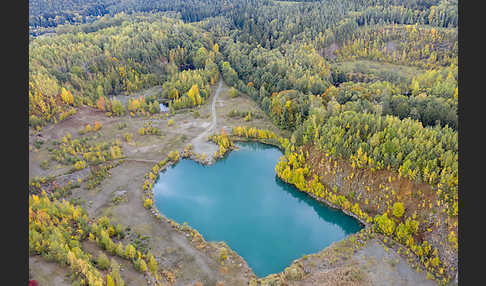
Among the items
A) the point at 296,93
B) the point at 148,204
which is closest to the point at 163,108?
the point at 296,93

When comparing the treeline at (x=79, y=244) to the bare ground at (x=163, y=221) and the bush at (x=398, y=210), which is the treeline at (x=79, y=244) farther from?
the bush at (x=398, y=210)

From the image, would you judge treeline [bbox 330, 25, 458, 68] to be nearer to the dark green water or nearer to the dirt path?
the dirt path

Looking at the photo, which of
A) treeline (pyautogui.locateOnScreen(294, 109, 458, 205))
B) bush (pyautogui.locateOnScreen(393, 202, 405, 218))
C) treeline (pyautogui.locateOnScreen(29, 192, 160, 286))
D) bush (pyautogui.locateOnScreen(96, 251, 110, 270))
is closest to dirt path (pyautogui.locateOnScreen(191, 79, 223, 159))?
treeline (pyautogui.locateOnScreen(294, 109, 458, 205))

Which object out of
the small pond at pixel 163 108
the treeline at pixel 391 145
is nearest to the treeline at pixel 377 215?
the treeline at pixel 391 145

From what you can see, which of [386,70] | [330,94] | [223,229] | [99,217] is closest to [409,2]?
[386,70]

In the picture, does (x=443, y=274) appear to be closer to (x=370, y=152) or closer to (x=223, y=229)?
(x=370, y=152)

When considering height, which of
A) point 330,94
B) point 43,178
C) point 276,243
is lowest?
point 276,243
